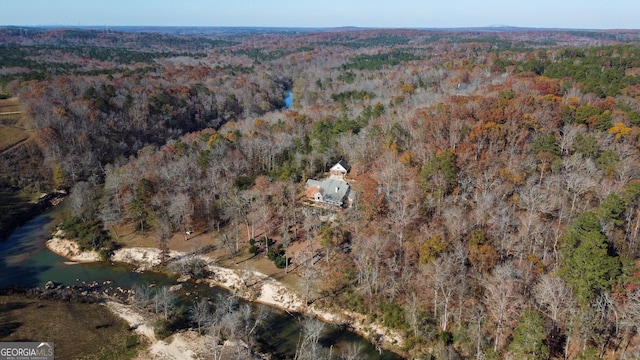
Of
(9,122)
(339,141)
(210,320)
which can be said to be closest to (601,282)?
(210,320)

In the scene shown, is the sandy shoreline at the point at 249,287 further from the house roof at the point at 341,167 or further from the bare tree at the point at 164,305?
the house roof at the point at 341,167

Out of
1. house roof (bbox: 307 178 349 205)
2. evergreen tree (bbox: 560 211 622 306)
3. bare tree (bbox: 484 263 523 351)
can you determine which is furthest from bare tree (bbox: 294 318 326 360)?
house roof (bbox: 307 178 349 205)

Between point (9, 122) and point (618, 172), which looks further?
point (9, 122)

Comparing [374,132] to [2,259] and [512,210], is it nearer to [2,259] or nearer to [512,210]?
[512,210]

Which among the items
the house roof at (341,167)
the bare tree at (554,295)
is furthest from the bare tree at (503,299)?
the house roof at (341,167)
